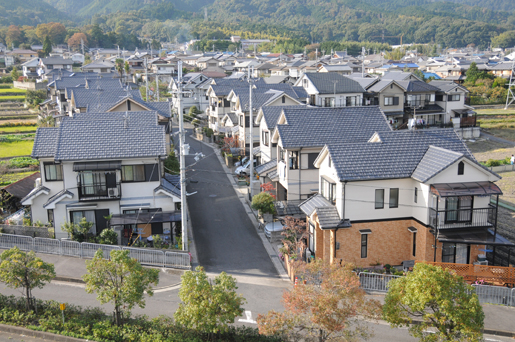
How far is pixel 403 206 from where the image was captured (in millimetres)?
21062

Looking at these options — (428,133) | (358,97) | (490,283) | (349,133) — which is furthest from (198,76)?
(490,283)

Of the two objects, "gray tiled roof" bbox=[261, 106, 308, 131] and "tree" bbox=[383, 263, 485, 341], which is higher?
"gray tiled roof" bbox=[261, 106, 308, 131]

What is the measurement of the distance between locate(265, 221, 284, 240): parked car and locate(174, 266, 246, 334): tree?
11.6 meters

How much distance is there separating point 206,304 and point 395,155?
1262 centimetres

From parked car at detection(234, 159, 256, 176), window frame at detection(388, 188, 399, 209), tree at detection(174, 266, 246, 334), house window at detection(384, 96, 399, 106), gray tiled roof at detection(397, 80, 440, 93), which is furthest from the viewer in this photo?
gray tiled roof at detection(397, 80, 440, 93)

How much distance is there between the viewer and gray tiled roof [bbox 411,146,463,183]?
19703 mm

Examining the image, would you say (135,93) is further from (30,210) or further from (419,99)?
(419,99)

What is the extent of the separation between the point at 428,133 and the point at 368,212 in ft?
18.4

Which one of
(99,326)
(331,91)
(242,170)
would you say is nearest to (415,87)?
(331,91)

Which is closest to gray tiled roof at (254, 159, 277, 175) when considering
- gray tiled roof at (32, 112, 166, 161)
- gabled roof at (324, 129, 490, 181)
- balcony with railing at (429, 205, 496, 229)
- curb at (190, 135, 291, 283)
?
curb at (190, 135, 291, 283)

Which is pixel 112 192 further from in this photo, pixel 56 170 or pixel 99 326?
pixel 99 326

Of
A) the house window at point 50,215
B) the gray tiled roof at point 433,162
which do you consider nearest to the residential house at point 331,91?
the gray tiled roof at point 433,162

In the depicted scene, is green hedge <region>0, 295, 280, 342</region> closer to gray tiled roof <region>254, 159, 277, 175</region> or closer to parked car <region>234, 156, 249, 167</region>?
gray tiled roof <region>254, 159, 277, 175</region>

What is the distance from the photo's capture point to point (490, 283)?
63.0 feet
